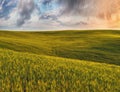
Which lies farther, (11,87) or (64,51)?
(64,51)

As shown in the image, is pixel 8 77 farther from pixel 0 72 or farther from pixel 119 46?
pixel 119 46

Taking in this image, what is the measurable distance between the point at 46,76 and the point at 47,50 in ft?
112

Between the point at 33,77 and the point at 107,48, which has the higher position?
the point at 33,77

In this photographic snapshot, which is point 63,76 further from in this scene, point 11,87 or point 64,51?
point 64,51

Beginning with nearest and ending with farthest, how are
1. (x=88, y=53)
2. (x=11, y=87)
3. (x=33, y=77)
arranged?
(x=11, y=87), (x=33, y=77), (x=88, y=53)

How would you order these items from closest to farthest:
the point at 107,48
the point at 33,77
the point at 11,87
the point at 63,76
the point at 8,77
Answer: the point at 11,87 < the point at 8,77 < the point at 33,77 < the point at 63,76 < the point at 107,48

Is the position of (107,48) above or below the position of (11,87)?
below

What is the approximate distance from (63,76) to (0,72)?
3.46 m

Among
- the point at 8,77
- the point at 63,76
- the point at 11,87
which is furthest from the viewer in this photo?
the point at 63,76

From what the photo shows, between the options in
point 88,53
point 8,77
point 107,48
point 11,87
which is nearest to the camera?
point 11,87

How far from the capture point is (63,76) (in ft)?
48.6

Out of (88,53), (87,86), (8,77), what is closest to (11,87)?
(8,77)

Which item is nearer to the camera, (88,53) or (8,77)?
(8,77)

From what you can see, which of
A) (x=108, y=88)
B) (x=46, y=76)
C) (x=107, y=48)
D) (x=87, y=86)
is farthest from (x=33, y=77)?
(x=107, y=48)
